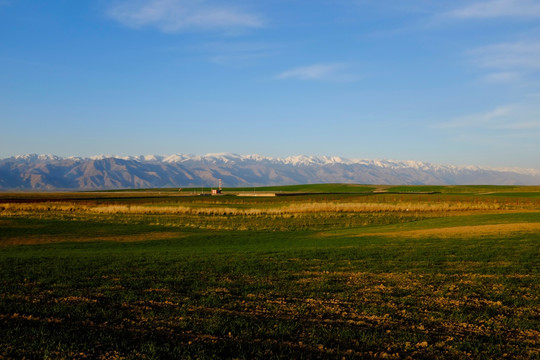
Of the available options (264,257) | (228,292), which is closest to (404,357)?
(228,292)

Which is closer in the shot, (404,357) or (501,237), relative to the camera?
(404,357)

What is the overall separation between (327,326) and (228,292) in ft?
13.9

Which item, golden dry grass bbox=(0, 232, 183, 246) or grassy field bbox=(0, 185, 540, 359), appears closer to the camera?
grassy field bbox=(0, 185, 540, 359)

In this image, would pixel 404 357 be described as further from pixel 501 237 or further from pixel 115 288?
pixel 501 237

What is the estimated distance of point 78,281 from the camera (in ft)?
48.3

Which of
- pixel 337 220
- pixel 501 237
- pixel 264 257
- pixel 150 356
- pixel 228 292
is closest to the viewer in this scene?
pixel 150 356

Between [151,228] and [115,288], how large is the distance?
3041 centimetres

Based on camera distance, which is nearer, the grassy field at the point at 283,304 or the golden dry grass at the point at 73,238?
the grassy field at the point at 283,304

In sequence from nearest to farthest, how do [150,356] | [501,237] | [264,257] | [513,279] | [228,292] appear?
1. [150,356]
2. [228,292]
3. [513,279]
4. [264,257]
5. [501,237]

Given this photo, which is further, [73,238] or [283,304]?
[73,238]

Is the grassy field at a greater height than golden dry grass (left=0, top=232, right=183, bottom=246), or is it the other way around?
the grassy field

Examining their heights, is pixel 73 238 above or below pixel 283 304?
below

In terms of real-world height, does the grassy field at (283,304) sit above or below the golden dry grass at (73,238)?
above

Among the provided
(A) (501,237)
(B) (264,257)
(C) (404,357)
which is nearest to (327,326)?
(C) (404,357)
